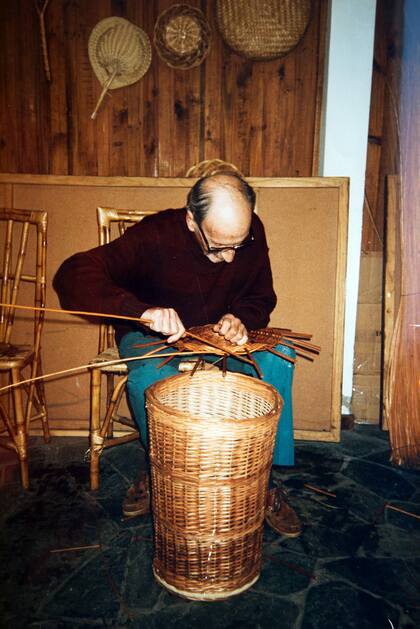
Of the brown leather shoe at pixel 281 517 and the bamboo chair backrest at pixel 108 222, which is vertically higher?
the bamboo chair backrest at pixel 108 222

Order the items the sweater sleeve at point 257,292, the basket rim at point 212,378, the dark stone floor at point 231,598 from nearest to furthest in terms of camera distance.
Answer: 1. the basket rim at point 212,378
2. the dark stone floor at point 231,598
3. the sweater sleeve at point 257,292

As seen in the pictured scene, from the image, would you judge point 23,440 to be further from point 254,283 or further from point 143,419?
point 254,283

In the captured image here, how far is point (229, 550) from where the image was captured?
1349mm

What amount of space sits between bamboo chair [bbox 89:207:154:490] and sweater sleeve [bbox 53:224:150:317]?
10.1 inches

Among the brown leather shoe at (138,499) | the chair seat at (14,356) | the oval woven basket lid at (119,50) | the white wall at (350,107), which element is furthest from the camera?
the oval woven basket lid at (119,50)

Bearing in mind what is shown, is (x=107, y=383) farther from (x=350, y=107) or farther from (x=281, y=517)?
(x=350, y=107)

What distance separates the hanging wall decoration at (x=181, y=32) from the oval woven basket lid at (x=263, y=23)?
0.12 m

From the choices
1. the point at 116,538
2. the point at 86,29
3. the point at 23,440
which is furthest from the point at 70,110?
the point at 116,538

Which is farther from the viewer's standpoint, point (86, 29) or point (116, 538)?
point (86, 29)

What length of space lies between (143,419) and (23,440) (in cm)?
73

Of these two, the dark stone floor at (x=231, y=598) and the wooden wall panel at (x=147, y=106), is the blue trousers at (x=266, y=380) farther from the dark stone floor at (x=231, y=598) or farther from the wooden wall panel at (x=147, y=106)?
the wooden wall panel at (x=147, y=106)

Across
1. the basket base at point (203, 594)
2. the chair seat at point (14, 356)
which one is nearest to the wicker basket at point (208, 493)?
the basket base at point (203, 594)

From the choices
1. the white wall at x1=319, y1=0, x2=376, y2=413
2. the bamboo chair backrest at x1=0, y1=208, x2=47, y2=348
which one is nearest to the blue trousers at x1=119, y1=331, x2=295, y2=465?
the bamboo chair backrest at x1=0, y1=208, x2=47, y2=348

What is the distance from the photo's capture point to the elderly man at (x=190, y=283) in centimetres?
161
